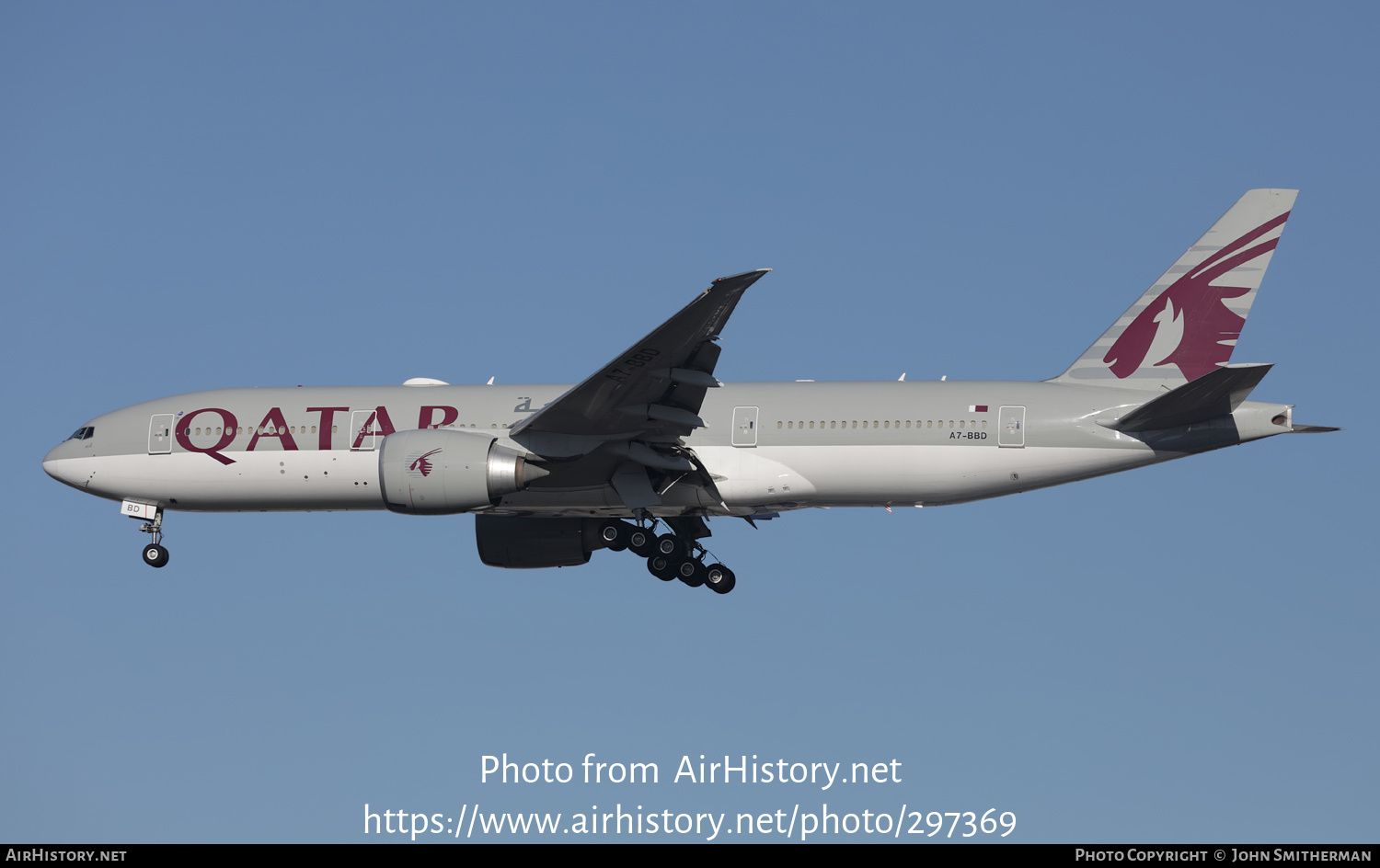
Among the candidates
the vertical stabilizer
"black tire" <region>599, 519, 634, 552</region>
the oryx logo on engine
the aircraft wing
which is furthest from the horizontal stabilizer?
the oryx logo on engine

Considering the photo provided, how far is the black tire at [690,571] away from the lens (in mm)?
32188

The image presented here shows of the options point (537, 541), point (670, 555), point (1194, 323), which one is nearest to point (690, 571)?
point (670, 555)

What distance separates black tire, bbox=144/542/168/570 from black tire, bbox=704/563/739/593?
11.9 m

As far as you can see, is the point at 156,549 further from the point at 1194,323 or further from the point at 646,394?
the point at 1194,323

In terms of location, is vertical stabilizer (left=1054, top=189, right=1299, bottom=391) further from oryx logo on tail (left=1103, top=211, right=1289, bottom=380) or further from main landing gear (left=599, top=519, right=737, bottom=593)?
main landing gear (left=599, top=519, right=737, bottom=593)

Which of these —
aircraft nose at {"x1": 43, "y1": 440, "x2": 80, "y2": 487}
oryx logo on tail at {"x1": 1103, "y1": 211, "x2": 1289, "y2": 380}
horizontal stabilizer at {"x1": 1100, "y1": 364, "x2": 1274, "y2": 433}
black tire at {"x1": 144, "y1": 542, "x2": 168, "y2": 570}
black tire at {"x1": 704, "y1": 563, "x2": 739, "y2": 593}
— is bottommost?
black tire at {"x1": 704, "y1": 563, "x2": 739, "y2": 593}

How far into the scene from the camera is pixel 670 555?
105 feet

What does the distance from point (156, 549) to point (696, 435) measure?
12.4 metres

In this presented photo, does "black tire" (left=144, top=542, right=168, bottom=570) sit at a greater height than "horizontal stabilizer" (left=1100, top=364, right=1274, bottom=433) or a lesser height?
lesser

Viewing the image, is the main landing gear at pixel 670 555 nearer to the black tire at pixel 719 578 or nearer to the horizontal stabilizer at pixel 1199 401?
the black tire at pixel 719 578

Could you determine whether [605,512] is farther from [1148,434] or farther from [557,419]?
[1148,434]

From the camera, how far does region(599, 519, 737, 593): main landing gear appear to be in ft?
105

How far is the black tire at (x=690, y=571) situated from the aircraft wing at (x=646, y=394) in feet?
12.5
